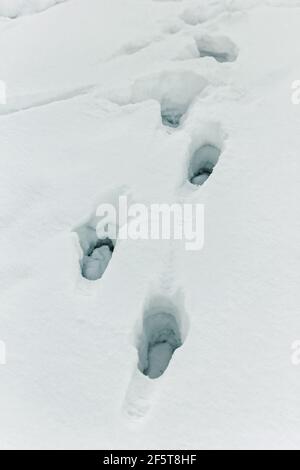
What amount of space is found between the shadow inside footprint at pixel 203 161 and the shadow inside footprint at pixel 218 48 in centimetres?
106

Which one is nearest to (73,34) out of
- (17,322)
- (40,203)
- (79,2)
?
(79,2)

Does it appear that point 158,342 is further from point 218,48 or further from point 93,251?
point 218,48

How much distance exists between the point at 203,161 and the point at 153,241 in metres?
0.82

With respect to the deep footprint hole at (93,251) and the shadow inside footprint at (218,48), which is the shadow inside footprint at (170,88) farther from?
the deep footprint hole at (93,251)

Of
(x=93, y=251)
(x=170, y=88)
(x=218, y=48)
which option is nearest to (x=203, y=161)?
(x=170, y=88)

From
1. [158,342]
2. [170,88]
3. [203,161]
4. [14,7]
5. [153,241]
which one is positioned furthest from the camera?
[14,7]

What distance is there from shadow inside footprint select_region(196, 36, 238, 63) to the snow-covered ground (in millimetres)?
12

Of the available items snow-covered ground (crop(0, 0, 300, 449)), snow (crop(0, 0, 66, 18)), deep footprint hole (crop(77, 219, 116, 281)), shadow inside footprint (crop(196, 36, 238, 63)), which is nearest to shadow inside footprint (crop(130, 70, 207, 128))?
snow-covered ground (crop(0, 0, 300, 449))

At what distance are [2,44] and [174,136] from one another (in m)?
1.84

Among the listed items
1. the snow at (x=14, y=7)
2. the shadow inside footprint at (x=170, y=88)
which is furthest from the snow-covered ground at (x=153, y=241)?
the snow at (x=14, y=7)

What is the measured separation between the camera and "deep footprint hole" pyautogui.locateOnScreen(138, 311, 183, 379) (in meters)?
3.05

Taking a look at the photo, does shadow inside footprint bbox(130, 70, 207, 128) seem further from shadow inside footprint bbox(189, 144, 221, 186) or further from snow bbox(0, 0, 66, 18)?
snow bbox(0, 0, 66, 18)

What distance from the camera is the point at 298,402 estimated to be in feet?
8.93

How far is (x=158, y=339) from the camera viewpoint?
10.5 feet
